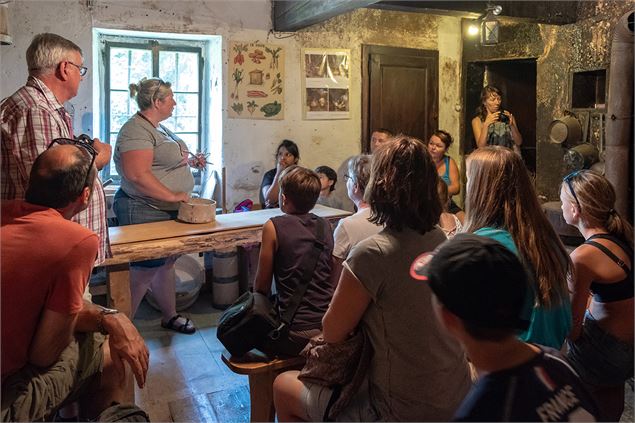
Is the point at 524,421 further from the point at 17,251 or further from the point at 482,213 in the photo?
the point at 17,251

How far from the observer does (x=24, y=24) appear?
11.8 feet

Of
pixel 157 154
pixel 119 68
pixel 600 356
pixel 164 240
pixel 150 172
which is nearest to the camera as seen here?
pixel 600 356

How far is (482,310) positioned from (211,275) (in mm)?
3637

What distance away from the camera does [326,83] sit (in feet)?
15.3

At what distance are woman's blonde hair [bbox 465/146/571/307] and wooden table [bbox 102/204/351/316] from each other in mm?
1393

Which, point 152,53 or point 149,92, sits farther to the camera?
point 152,53

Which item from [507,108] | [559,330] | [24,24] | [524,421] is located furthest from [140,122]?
[507,108]

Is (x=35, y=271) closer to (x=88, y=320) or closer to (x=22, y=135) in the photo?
(x=88, y=320)

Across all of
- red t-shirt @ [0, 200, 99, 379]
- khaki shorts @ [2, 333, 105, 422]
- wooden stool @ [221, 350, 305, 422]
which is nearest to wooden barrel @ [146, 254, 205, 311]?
wooden stool @ [221, 350, 305, 422]

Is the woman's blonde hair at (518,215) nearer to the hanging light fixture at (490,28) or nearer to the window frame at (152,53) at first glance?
the hanging light fixture at (490,28)

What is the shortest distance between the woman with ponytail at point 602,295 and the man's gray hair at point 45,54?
2058 mm

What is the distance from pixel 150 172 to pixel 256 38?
5.62ft

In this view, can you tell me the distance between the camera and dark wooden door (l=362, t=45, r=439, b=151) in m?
4.86

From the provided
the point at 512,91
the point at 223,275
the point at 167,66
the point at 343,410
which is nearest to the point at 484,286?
the point at 343,410
